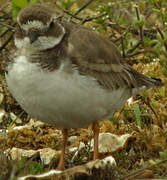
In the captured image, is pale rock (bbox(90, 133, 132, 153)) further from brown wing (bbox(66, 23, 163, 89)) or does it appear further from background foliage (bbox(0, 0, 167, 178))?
brown wing (bbox(66, 23, 163, 89))

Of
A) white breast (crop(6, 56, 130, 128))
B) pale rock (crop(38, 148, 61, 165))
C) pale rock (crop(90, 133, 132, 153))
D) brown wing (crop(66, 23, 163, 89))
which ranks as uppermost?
brown wing (crop(66, 23, 163, 89))

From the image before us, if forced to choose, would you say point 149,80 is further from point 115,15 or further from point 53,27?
point 115,15

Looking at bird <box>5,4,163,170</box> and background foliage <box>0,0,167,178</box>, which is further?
background foliage <box>0,0,167,178</box>

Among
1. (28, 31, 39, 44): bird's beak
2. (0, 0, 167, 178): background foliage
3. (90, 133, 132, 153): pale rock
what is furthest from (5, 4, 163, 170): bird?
(0, 0, 167, 178): background foliage

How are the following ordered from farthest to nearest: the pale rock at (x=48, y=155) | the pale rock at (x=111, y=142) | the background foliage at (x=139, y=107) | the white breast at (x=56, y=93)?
the pale rock at (x=111, y=142), the pale rock at (x=48, y=155), the background foliage at (x=139, y=107), the white breast at (x=56, y=93)

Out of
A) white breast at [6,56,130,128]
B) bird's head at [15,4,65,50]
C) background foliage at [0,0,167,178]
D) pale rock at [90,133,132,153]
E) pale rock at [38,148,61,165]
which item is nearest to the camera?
white breast at [6,56,130,128]

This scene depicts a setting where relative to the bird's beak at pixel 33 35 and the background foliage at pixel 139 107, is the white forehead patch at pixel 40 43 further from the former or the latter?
the background foliage at pixel 139 107

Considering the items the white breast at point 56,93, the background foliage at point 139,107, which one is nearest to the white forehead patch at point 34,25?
the white breast at point 56,93

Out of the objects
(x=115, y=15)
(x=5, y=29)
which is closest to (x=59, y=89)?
(x=5, y=29)
